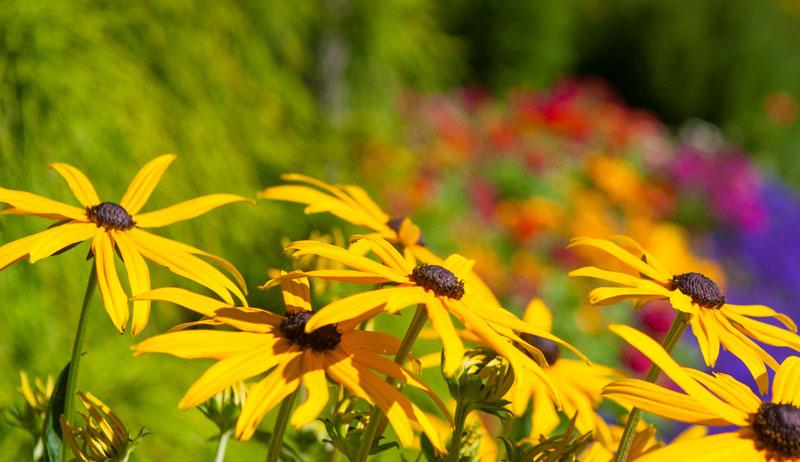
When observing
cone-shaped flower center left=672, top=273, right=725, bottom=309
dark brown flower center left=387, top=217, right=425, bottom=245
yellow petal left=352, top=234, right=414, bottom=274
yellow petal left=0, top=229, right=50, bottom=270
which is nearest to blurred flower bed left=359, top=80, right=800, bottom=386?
dark brown flower center left=387, top=217, right=425, bottom=245

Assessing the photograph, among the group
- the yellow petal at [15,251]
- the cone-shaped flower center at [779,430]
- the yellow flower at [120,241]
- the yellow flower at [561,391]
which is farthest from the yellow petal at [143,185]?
the cone-shaped flower center at [779,430]

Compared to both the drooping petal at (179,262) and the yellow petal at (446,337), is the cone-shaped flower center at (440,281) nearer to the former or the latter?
the yellow petal at (446,337)

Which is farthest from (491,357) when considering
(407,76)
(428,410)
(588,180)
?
(588,180)

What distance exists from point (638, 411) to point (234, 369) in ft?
0.82

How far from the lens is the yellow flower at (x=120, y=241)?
549 millimetres

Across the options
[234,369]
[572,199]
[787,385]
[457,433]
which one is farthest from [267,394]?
[572,199]

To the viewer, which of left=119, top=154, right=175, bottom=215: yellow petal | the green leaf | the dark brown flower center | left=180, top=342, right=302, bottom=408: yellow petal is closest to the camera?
left=180, top=342, right=302, bottom=408: yellow petal

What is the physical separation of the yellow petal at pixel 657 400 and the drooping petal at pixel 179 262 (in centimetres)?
25

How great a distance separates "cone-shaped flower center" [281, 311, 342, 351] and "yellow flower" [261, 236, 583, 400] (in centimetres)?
3

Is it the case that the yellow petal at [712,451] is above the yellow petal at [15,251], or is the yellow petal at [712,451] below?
below

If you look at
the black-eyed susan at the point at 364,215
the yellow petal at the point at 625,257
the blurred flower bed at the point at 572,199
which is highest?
the blurred flower bed at the point at 572,199

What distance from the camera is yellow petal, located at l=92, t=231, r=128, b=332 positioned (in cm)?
54

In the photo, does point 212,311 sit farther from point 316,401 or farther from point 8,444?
point 8,444

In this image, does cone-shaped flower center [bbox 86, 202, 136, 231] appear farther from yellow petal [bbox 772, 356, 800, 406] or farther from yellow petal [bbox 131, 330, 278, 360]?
yellow petal [bbox 772, 356, 800, 406]
